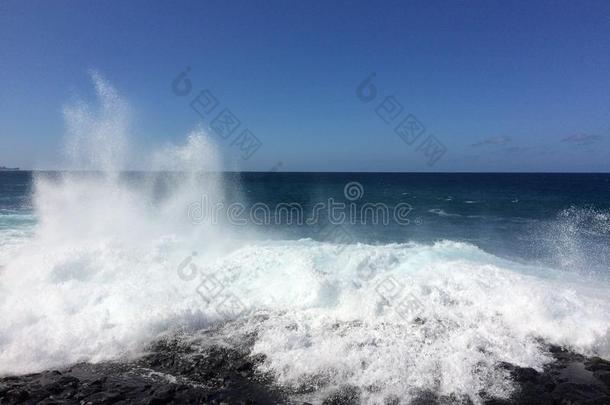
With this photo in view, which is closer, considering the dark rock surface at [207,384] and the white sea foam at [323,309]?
the dark rock surface at [207,384]

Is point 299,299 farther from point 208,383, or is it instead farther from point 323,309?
point 208,383

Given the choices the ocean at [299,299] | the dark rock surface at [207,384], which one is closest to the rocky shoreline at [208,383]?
the dark rock surface at [207,384]

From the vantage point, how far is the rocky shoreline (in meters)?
6.61

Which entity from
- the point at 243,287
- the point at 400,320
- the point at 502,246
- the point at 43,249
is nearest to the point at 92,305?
the point at 243,287

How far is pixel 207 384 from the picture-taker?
279 inches

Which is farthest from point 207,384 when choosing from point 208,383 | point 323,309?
point 323,309

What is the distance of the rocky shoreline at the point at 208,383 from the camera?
6613mm

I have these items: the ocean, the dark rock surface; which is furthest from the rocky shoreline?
the ocean

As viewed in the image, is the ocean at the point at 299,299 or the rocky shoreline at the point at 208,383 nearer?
the rocky shoreline at the point at 208,383

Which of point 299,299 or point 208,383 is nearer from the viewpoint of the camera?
point 208,383

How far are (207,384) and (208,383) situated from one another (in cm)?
4

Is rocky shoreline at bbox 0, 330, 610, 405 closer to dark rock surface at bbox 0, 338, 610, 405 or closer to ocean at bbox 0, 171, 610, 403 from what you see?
dark rock surface at bbox 0, 338, 610, 405

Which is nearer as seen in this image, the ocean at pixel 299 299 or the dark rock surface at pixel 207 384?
the dark rock surface at pixel 207 384

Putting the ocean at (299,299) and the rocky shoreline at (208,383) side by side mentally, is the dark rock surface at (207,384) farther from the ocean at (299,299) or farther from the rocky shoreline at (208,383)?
the ocean at (299,299)
